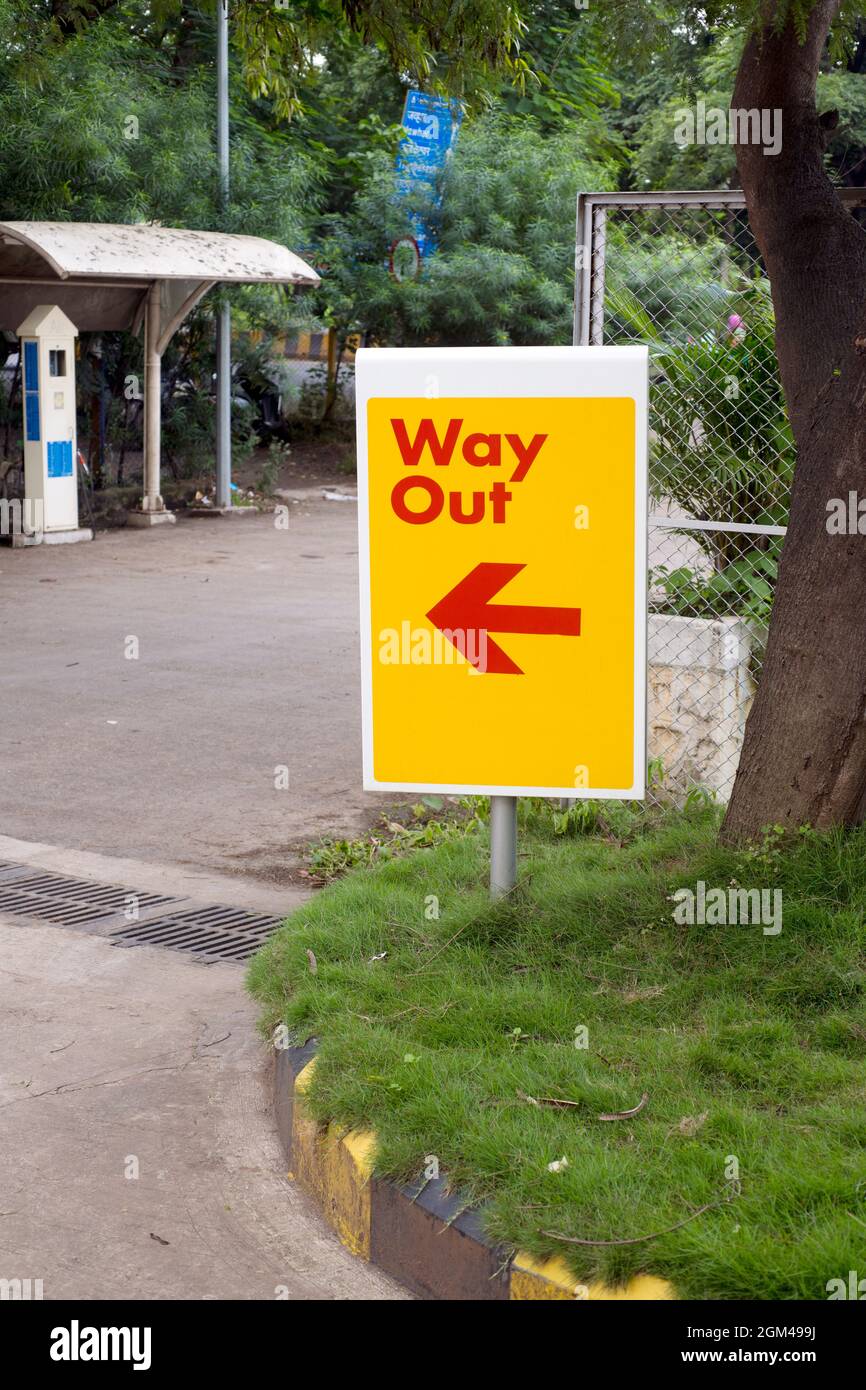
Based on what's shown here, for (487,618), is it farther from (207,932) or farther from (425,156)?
(425,156)

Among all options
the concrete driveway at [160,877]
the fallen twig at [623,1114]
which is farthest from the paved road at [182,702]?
the fallen twig at [623,1114]

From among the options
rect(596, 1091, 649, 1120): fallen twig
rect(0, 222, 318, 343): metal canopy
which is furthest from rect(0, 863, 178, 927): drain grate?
rect(0, 222, 318, 343): metal canopy

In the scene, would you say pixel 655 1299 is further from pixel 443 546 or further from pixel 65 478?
pixel 65 478

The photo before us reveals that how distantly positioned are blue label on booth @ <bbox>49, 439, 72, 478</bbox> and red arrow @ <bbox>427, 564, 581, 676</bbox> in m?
11.9

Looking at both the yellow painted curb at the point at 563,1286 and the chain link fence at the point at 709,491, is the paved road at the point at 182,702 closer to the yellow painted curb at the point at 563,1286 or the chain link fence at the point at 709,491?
the chain link fence at the point at 709,491

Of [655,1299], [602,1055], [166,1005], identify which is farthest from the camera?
[166,1005]

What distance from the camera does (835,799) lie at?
4.76 metres

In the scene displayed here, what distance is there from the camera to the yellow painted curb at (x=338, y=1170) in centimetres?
366

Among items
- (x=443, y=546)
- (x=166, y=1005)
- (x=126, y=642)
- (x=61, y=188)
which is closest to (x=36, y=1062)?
(x=166, y=1005)

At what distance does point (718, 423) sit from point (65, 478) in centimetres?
1078

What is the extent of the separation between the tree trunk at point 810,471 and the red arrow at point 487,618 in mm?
748

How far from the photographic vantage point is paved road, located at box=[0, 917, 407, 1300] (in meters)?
3.55
